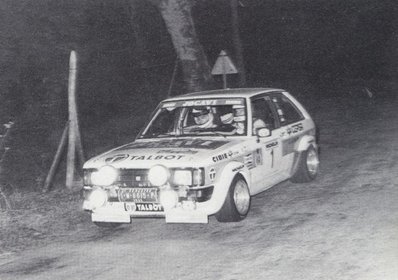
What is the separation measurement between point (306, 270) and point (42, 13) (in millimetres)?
22669

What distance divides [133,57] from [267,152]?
2403cm

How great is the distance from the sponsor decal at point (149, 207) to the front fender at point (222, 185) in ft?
1.72

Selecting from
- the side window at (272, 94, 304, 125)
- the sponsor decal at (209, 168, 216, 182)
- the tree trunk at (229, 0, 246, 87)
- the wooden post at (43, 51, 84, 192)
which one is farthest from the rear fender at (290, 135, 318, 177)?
the tree trunk at (229, 0, 246, 87)

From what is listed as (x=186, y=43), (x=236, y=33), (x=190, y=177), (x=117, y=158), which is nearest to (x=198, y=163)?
(x=190, y=177)

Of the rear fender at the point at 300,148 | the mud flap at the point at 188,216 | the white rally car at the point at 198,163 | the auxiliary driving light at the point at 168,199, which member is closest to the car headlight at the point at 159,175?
the white rally car at the point at 198,163

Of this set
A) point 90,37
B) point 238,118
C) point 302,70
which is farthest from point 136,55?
point 238,118

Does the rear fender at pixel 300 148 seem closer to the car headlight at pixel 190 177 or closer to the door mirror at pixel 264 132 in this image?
the door mirror at pixel 264 132

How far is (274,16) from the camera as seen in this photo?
41.0m

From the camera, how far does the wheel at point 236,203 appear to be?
747 centimetres

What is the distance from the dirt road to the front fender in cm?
33

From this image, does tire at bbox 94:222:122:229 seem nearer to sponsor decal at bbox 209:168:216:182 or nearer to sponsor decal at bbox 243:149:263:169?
sponsor decal at bbox 209:168:216:182

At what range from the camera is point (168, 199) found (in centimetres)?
707

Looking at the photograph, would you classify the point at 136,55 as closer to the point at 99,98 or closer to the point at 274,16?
the point at 99,98

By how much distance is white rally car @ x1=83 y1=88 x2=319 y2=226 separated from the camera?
7.16m
